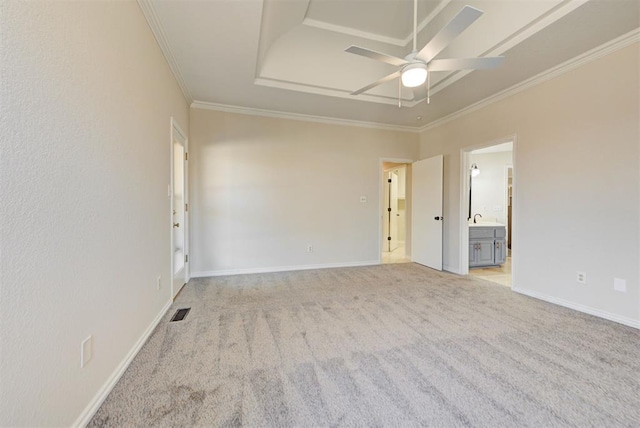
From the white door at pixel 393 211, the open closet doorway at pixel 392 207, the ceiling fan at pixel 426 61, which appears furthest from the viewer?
the white door at pixel 393 211

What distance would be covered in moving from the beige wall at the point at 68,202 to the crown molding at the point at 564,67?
13.5 feet

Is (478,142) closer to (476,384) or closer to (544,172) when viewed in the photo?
(544,172)

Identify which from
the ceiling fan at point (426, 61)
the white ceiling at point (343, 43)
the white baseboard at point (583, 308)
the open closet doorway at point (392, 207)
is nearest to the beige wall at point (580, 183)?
the white baseboard at point (583, 308)

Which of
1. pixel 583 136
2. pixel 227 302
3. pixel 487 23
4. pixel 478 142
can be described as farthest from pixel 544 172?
pixel 227 302

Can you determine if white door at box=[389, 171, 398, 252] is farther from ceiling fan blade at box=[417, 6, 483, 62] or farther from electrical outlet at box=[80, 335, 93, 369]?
electrical outlet at box=[80, 335, 93, 369]

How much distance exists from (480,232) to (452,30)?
3.83 metres

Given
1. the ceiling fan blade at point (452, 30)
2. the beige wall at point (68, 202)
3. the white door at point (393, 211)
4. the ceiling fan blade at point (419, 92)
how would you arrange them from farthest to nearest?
the white door at point (393, 211) → the ceiling fan blade at point (419, 92) → the ceiling fan blade at point (452, 30) → the beige wall at point (68, 202)

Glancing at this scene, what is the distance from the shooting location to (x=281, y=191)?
420 cm

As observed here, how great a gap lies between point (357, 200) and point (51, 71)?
4.06 meters

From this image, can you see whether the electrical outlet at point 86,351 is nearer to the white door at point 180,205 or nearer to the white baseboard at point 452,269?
the white door at point 180,205

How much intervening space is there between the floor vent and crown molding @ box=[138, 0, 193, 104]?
8.69ft

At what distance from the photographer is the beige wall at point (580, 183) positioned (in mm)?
2312

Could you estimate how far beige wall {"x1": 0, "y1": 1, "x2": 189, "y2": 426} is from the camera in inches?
34.8

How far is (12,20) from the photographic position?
89 centimetres
